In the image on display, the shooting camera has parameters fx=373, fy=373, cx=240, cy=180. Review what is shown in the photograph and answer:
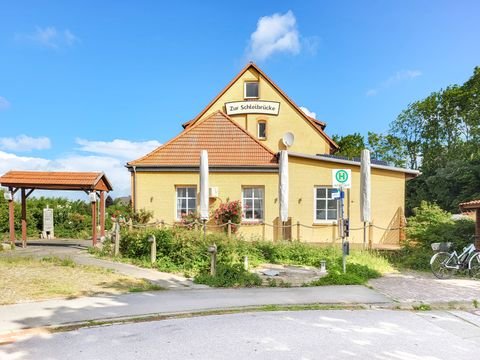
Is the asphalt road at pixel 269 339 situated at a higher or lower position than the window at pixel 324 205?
lower

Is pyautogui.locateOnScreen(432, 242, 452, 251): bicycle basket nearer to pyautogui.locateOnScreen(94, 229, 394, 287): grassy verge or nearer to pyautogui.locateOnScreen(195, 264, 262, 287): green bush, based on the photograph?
pyautogui.locateOnScreen(94, 229, 394, 287): grassy verge

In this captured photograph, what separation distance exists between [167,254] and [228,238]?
72.8 inches

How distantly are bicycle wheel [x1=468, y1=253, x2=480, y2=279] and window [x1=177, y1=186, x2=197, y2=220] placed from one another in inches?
417

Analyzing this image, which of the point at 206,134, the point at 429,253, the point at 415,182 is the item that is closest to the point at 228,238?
the point at 429,253

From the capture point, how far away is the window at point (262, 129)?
2255cm

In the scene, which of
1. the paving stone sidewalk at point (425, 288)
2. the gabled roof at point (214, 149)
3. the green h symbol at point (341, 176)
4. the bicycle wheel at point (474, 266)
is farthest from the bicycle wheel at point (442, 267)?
the gabled roof at point (214, 149)

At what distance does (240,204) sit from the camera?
52.2ft

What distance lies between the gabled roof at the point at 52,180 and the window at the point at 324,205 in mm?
9323

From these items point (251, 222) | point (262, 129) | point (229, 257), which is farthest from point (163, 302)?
point (262, 129)

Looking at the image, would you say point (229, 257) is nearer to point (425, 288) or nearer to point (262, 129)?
point (425, 288)

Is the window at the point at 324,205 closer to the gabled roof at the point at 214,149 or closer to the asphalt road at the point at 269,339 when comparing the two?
the gabled roof at the point at 214,149

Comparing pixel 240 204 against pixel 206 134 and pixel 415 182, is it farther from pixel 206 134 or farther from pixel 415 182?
pixel 415 182

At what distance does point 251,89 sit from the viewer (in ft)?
74.0

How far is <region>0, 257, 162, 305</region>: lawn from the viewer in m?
7.39
